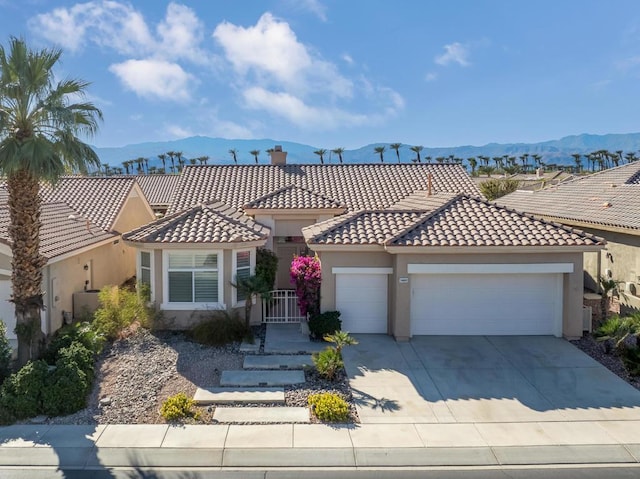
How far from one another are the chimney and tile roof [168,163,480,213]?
1546 millimetres

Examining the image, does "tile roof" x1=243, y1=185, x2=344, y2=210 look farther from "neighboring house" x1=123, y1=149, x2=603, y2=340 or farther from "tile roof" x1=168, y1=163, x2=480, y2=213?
"neighboring house" x1=123, y1=149, x2=603, y2=340

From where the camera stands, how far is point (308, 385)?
11953 millimetres

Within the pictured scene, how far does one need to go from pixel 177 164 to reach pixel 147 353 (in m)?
143

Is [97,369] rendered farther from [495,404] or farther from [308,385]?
[495,404]

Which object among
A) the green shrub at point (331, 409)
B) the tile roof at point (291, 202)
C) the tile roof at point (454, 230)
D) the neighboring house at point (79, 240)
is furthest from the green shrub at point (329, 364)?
the tile roof at point (291, 202)

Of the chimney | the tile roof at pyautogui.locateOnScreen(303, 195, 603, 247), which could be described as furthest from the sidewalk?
the chimney

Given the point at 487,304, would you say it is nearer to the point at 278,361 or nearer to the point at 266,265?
the point at 278,361

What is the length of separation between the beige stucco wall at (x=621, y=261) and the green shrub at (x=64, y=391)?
55.8 feet

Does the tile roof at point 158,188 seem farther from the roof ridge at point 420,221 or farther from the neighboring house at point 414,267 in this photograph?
the roof ridge at point 420,221

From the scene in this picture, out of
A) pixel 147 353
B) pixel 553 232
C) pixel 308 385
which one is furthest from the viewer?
pixel 553 232

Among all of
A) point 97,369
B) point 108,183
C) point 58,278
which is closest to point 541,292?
point 97,369

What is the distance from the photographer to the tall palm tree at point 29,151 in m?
11.6

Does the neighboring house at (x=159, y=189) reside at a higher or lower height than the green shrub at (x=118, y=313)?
higher

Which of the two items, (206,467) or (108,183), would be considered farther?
(108,183)
